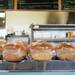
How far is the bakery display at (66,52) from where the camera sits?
85 cm

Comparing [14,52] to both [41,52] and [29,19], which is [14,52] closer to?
[41,52]

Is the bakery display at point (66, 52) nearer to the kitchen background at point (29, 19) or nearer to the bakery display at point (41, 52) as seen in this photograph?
the bakery display at point (41, 52)

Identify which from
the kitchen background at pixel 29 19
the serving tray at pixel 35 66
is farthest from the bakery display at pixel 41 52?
the kitchen background at pixel 29 19

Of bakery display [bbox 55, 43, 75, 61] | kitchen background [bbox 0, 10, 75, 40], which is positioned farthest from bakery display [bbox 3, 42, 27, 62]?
kitchen background [bbox 0, 10, 75, 40]

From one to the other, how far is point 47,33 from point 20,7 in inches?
24.3

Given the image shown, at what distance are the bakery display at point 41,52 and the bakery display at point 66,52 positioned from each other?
0.04 metres

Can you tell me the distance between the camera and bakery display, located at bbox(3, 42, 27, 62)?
2.73 feet

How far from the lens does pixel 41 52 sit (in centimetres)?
85

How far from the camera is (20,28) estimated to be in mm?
3678

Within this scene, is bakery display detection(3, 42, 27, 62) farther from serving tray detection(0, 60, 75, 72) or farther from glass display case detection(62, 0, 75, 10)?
glass display case detection(62, 0, 75, 10)

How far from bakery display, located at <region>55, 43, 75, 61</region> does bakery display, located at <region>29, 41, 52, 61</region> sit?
0.12 feet

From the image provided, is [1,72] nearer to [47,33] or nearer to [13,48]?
[13,48]

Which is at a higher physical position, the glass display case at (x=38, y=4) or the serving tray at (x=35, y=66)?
the glass display case at (x=38, y=4)

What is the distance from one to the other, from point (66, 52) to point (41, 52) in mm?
97
